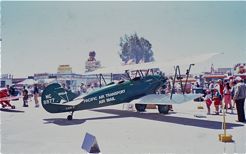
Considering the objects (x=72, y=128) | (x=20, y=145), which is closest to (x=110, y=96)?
(x=72, y=128)

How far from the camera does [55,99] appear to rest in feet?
41.1

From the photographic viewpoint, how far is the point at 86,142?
6.82 metres

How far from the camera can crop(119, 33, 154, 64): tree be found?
345 ft

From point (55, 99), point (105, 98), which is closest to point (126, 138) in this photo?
point (105, 98)

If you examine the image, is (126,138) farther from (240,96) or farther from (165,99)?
(240,96)

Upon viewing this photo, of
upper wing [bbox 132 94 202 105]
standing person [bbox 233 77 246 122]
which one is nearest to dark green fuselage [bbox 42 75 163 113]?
upper wing [bbox 132 94 202 105]

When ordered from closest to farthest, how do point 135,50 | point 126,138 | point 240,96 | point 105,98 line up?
1. point 126,138
2. point 240,96
3. point 105,98
4. point 135,50

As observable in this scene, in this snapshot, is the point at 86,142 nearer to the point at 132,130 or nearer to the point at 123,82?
the point at 132,130

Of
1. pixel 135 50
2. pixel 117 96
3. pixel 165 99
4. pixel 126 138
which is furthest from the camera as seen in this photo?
pixel 135 50

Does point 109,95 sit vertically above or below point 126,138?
above

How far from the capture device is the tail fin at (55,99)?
1230 cm

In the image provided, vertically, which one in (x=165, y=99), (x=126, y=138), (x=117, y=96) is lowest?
(x=126, y=138)

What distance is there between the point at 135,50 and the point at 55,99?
9401cm

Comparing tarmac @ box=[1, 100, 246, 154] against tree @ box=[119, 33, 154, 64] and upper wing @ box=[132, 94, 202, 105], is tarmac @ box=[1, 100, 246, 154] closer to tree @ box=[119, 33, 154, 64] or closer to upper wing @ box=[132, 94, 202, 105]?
upper wing @ box=[132, 94, 202, 105]
